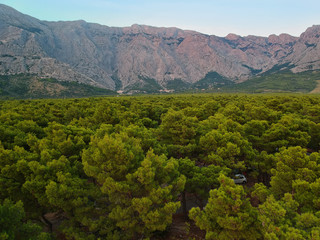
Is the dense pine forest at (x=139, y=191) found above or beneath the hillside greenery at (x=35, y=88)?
above

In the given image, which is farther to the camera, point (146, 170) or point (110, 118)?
point (110, 118)

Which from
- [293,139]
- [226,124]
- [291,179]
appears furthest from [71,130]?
[293,139]

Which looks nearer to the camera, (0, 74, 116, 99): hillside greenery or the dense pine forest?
the dense pine forest

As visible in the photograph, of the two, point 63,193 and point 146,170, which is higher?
point 146,170

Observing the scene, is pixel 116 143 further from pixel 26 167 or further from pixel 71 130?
pixel 71 130

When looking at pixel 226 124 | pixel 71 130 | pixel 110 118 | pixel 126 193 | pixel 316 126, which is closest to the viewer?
pixel 126 193

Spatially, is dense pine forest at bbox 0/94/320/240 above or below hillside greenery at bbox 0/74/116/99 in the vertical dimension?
above

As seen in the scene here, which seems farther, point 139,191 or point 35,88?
point 35,88

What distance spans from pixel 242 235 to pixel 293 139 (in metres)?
18.6

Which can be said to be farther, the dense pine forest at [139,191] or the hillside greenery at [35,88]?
the hillside greenery at [35,88]

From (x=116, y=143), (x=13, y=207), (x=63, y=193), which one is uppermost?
(x=116, y=143)

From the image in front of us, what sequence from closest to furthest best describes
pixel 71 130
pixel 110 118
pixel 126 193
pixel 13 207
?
pixel 13 207
pixel 126 193
pixel 71 130
pixel 110 118

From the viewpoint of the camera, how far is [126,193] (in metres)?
14.4

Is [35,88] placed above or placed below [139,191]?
below
